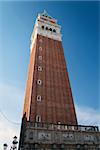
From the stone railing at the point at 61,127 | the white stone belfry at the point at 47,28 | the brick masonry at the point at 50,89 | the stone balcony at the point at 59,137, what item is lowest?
the stone balcony at the point at 59,137

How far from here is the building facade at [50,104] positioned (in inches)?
839

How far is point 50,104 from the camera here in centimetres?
2825

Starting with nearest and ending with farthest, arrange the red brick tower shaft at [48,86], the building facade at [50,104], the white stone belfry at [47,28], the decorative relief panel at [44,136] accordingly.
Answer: the decorative relief panel at [44,136] < the building facade at [50,104] < the red brick tower shaft at [48,86] < the white stone belfry at [47,28]

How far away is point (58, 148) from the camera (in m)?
20.9

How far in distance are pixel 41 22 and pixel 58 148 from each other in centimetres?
2963

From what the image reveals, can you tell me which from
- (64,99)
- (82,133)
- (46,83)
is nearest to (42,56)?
(46,83)

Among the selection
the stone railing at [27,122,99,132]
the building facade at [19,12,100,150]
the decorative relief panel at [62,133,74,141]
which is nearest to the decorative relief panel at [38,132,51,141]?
the building facade at [19,12,100,150]

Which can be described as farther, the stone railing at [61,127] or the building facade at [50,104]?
the stone railing at [61,127]

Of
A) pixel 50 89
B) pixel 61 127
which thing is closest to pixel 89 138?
pixel 61 127

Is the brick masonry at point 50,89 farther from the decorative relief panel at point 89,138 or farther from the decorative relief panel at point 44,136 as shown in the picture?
the decorative relief panel at point 89,138

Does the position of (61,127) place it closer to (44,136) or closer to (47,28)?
(44,136)

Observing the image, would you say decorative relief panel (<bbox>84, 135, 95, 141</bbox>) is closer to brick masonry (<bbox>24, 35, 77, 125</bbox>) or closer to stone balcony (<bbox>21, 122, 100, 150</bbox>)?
stone balcony (<bbox>21, 122, 100, 150</bbox>)

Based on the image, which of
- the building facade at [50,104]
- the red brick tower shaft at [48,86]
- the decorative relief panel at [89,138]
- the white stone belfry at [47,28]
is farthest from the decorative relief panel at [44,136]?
the white stone belfry at [47,28]

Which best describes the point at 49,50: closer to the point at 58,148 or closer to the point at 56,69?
the point at 56,69
